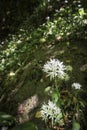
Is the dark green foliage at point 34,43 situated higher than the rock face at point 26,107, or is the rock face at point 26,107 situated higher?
the dark green foliage at point 34,43

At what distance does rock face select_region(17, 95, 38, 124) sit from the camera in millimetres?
3846

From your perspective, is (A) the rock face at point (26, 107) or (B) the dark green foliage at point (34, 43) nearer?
(A) the rock face at point (26, 107)

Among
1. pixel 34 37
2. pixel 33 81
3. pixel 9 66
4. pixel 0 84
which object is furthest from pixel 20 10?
pixel 33 81

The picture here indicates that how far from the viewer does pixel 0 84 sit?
5.02 meters

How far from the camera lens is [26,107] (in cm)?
397

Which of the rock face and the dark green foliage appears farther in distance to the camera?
the dark green foliage

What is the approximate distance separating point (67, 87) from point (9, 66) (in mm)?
2127

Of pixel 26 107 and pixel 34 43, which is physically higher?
pixel 34 43

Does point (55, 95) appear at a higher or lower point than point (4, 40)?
lower

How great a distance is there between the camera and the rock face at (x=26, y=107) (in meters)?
3.85

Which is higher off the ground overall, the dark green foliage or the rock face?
the dark green foliage

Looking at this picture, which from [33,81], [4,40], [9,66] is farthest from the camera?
[4,40]

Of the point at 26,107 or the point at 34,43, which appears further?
the point at 34,43

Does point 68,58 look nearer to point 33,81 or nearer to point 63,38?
point 33,81
